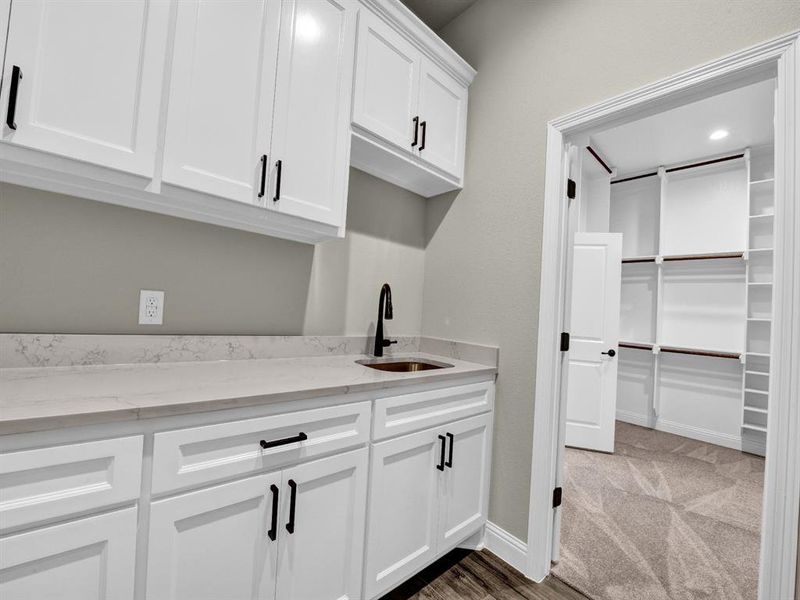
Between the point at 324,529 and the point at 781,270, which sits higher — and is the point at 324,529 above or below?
below

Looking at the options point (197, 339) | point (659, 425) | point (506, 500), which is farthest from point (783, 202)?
point (659, 425)

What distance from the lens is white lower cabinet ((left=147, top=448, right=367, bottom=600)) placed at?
38.0 inches

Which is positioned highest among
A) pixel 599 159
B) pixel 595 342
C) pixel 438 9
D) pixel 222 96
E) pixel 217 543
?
pixel 438 9

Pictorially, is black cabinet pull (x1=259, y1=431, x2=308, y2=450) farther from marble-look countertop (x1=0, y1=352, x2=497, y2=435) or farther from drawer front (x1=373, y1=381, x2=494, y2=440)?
drawer front (x1=373, y1=381, x2=494, y2=440)

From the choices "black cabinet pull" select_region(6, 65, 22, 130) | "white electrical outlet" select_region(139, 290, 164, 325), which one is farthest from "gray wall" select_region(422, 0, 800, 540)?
"black cabinet pull" select_region(6, 65, 22, 130)

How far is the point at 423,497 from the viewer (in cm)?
158

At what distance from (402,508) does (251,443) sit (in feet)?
2.42

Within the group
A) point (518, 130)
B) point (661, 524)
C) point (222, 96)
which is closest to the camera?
point (222, 96)

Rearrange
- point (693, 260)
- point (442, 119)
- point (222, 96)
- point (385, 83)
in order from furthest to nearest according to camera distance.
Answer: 1. point (693, 260)
2. point (442, 119)
3. point (385, 83)
4. point (222, 96)

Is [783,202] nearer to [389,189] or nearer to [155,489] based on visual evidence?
[389,189]

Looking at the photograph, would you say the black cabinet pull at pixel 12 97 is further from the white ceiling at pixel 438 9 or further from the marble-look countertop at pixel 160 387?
the white ceiling at pixel 438 9

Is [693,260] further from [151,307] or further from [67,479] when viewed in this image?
[67,479]

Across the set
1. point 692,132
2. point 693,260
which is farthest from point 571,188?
point 693,260

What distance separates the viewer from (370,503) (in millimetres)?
1388
